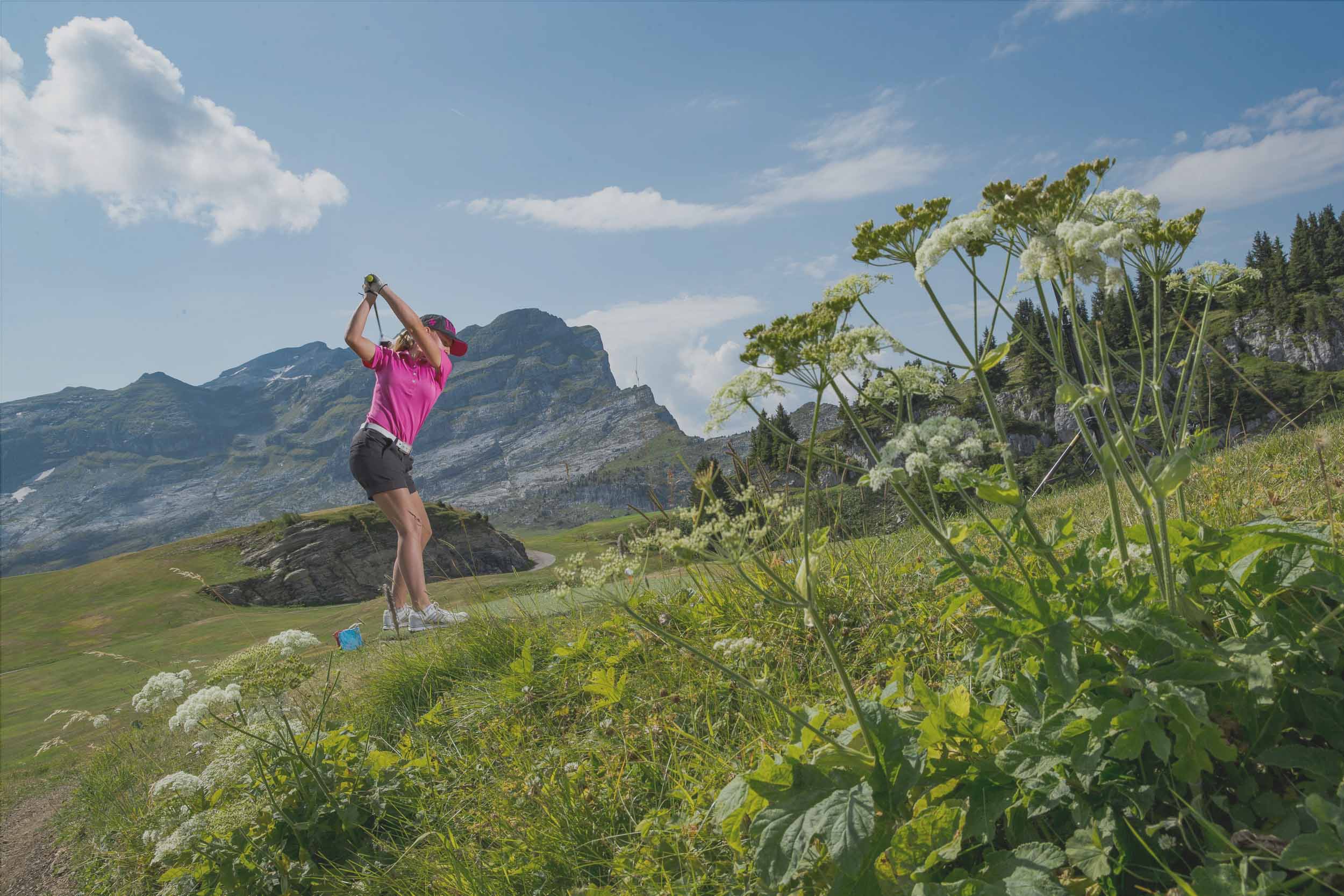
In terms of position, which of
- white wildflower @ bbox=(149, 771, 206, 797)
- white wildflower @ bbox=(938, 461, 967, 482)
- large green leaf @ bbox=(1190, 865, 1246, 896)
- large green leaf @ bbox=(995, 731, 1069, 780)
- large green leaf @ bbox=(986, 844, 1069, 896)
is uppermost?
white wildflower @ bbox=(938, 461, 967, 482)

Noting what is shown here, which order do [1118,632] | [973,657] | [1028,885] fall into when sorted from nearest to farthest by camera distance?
[1028,885]
[1118,632]
[973,657]

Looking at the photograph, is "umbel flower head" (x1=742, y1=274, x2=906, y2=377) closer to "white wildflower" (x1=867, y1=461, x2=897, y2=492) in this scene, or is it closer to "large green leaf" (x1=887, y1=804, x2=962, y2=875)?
"white wildflower" (x1=867, y1=461, x2=897, y2=492)

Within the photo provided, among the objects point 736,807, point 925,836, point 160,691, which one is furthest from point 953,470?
point 160,691

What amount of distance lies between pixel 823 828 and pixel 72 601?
7856cm

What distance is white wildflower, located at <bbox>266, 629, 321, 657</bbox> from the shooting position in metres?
4.91

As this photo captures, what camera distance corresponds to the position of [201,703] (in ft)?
15.0

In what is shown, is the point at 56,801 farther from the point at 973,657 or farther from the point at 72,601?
the point at 72,601

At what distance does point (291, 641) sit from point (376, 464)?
15.7 feet

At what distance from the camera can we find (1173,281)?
10.5 ft

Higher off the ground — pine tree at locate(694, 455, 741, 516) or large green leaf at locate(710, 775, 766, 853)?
pine tree at locate(694, 455, 741, 516)

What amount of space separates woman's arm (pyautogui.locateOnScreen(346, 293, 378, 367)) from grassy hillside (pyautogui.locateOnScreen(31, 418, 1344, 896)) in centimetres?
442

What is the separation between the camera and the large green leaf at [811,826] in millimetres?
2164

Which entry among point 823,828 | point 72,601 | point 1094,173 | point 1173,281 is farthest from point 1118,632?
point 72,601

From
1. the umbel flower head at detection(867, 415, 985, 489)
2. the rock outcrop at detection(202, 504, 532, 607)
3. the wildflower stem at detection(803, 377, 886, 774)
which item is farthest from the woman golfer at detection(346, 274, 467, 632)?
the rock outcrop at detection(202, 504, 532, 607)
